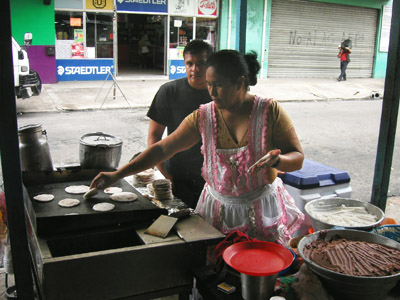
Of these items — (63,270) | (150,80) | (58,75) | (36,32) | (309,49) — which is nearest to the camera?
(63,270)

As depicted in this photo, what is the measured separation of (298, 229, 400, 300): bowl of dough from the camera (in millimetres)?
1705

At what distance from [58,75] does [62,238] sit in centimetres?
1349

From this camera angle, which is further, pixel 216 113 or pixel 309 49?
pixel 309 49

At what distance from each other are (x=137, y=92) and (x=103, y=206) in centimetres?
1158

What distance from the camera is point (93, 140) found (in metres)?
3.05

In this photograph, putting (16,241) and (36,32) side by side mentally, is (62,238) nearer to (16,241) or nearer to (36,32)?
(16,241)

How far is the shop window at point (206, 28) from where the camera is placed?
16533 millimetres

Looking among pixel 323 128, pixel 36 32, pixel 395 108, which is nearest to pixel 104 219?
pixel 395 108

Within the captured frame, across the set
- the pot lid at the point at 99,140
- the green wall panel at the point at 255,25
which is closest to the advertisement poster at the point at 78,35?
the green wall panel at the point at 255,25

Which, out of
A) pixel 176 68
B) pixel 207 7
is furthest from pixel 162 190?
pixel 207 7

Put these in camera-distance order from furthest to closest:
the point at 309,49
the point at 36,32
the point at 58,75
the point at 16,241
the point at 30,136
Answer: the point at 309,49
the point at 58,75
the point at 36,32
the point at 30,136
the point at 16,241

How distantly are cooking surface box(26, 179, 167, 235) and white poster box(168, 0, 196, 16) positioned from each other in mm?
14313

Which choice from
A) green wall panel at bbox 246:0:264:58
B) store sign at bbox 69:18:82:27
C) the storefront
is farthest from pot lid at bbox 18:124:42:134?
green wall panel at bbox 246:0:264:58

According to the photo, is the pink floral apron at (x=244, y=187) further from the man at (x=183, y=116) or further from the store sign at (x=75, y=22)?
the store sign at (x=75, y=22)
